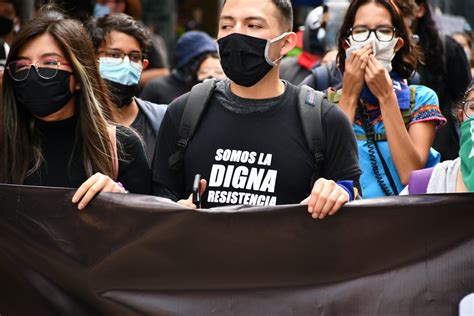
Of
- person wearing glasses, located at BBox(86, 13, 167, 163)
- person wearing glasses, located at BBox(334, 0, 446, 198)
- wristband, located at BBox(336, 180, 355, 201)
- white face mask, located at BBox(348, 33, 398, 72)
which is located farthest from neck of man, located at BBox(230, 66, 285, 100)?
person wearing glasses, located at BBox(86, 13, 167, 163)

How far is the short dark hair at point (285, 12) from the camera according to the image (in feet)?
14.1

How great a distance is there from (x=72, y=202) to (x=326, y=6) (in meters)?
4.14

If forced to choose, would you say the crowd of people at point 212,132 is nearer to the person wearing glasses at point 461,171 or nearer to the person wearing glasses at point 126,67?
the person wearing glasses at point 461,171

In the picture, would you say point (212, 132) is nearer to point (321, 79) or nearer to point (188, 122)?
point (188, 122)

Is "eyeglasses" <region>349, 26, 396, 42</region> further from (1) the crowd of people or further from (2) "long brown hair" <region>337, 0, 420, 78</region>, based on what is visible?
(1) the crowd of people

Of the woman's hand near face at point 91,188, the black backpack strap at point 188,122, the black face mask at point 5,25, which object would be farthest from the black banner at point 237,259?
the black face mask at point 5,25

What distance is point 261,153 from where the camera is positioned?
13.5ft

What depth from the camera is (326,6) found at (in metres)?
7.66

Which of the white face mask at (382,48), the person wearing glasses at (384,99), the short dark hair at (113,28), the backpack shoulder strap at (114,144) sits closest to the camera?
the backpack shoulder strap at (114,144)

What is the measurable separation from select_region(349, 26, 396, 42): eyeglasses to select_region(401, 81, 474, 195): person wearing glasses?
119 centimetres

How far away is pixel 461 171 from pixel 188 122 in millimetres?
1083

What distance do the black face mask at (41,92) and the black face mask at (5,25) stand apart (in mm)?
4009

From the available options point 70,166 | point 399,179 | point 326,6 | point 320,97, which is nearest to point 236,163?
point 320,97

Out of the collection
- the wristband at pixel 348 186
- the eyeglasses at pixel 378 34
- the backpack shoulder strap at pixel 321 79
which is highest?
the eyeglasses at pixel 378 34
